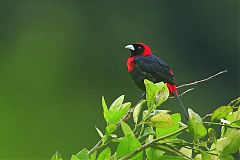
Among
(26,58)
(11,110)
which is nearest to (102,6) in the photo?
(26,58)

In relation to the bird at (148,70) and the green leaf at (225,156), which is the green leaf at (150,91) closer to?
the green leaf at (225,156)

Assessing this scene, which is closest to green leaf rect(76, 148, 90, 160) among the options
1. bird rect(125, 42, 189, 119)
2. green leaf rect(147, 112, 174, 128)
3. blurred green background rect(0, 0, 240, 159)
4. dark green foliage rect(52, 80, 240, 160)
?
dark green foliage rect(52, 80, 240, 160)

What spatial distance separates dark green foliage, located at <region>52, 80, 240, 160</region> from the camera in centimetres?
129

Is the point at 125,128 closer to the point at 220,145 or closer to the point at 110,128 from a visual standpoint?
the point at 110,128

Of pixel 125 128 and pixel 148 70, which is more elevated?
pixel 148 70

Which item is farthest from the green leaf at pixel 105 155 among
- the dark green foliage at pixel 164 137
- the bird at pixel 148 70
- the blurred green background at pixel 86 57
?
the blurred green background at pixel 86 57

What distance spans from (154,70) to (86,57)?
52.5 ft

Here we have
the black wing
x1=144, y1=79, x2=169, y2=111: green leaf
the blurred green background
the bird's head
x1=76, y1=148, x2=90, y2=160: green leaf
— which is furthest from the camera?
the blurred green background

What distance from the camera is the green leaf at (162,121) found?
52.3 inches

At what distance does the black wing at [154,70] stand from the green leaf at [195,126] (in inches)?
106

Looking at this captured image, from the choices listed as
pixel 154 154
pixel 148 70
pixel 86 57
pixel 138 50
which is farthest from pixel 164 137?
pixel 86 57

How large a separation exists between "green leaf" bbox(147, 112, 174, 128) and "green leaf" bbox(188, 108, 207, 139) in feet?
0.11

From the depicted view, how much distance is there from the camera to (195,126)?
4.32ft

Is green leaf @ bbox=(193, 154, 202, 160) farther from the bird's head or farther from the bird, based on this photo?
the bird's head
